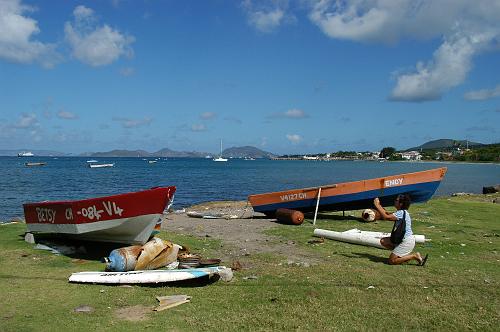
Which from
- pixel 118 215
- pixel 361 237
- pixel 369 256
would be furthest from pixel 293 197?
pixel 118 215

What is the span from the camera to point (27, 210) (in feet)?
39.8

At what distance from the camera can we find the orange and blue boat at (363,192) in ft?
54.3

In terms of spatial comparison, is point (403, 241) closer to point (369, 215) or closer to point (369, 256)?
point (369, 256)

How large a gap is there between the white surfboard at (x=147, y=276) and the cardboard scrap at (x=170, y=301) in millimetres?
711

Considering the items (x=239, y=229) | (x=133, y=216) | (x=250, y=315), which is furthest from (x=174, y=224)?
(x=250, y=315)

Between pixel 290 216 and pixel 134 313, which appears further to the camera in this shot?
pixel 290 216

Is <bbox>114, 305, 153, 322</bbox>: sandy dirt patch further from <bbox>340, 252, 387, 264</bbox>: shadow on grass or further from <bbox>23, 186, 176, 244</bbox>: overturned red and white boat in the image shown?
<bbox>340, 252, 387, 264</bbox>: shadow on grass

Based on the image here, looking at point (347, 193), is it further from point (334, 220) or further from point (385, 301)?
point (385, 301)

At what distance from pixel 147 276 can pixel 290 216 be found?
8.41 m

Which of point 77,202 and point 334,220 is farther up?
point 77,202

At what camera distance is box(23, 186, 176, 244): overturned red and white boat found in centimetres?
999

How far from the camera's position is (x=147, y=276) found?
795 centimetres

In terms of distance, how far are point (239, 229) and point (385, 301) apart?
330 inches

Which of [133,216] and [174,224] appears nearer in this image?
[133,216]
